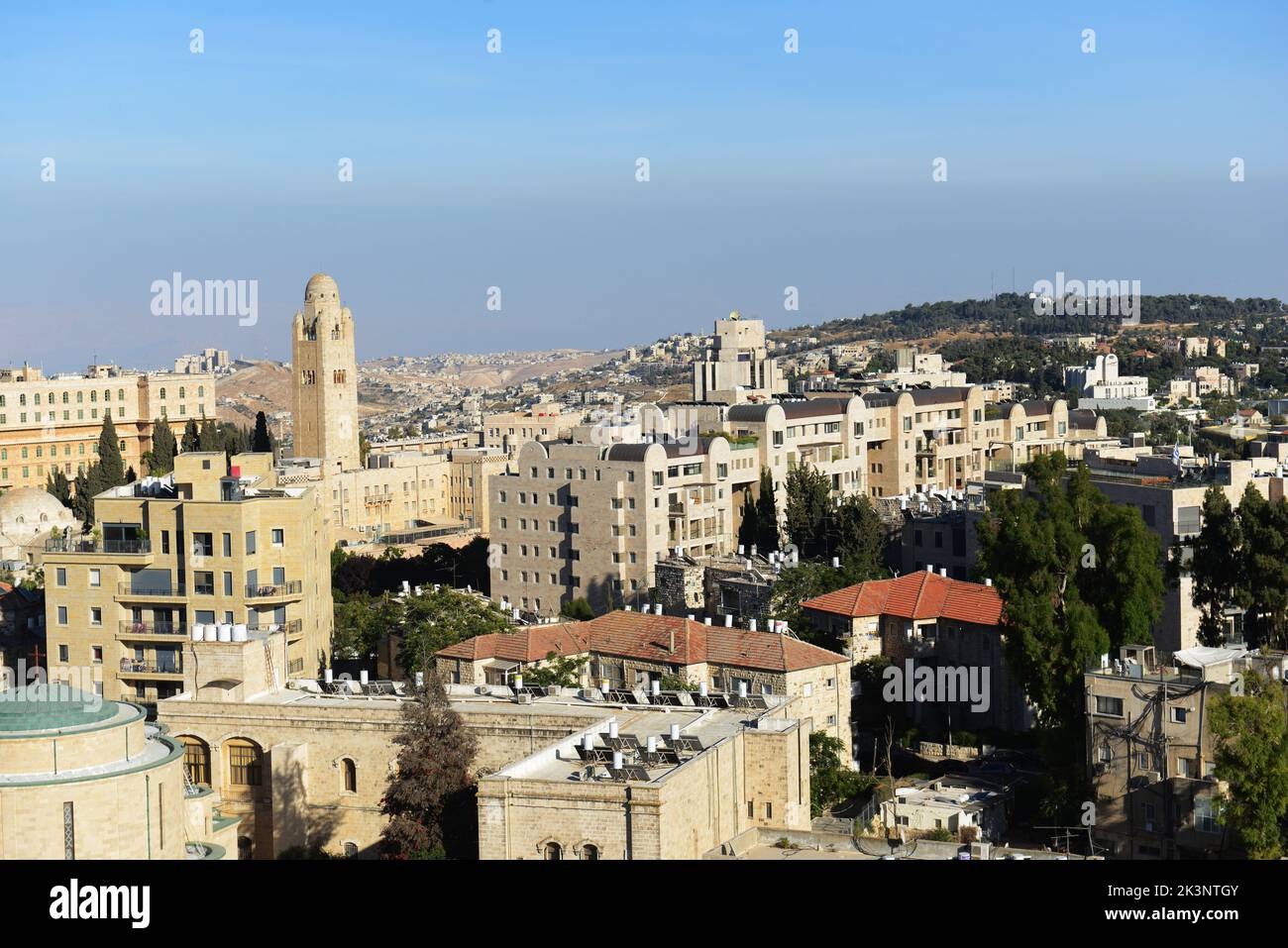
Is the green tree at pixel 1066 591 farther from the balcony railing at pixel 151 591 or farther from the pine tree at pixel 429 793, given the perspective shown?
the balcony railing at pixel 151 591

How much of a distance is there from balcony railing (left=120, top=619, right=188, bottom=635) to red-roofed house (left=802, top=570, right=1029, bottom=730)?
51.2 feet

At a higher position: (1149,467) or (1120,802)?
(1149,467)

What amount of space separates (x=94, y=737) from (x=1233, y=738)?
1733 cm

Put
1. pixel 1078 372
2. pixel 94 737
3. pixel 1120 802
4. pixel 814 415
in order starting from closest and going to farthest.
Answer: pixel 94 737 → pixel 1120 802 → pixel 814 415 → pixel 1078 372

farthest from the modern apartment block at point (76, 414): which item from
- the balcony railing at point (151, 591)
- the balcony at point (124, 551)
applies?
the balcony railing at point (151, 591)

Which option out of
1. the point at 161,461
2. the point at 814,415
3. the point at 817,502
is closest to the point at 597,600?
the point at 817,502

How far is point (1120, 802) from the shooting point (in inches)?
1321

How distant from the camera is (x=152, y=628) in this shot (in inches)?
1706

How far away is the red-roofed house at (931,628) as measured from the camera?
4416 centimetres

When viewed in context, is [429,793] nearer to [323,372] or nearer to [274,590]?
[274,590]

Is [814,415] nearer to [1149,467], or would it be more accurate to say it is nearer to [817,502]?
[817,502]

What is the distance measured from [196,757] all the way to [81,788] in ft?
30.9
